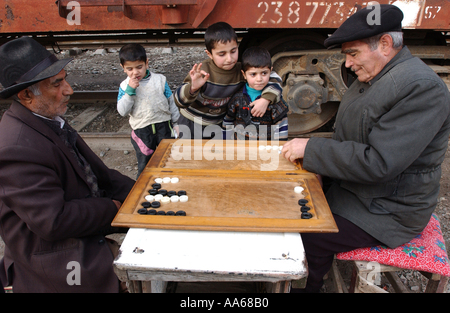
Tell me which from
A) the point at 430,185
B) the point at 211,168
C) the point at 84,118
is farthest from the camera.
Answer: the point at 84,118

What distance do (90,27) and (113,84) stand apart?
3.73m

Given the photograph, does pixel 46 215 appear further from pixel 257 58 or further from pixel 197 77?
pixel 257 58

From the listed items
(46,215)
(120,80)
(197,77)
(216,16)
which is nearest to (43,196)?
(46,215)

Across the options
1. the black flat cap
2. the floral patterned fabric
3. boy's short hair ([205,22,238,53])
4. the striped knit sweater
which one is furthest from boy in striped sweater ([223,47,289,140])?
the floral patterned fabric

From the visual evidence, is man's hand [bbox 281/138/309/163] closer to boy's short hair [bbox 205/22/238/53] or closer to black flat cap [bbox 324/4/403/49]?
black flat cap [bbox 324/4/403/49]

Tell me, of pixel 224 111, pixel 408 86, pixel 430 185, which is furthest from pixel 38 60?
pixel 430 185

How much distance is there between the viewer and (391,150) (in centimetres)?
160

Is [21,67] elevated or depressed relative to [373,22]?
depressed

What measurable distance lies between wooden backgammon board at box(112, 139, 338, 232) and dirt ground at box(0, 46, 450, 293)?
4.13ft

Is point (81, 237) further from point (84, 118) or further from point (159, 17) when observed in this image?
point (84, 118)

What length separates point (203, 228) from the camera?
4.74 feet

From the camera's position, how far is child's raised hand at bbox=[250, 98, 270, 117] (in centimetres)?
247

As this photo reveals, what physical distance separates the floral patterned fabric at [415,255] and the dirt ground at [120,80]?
2.68ft

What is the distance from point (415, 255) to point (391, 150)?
662 mm
